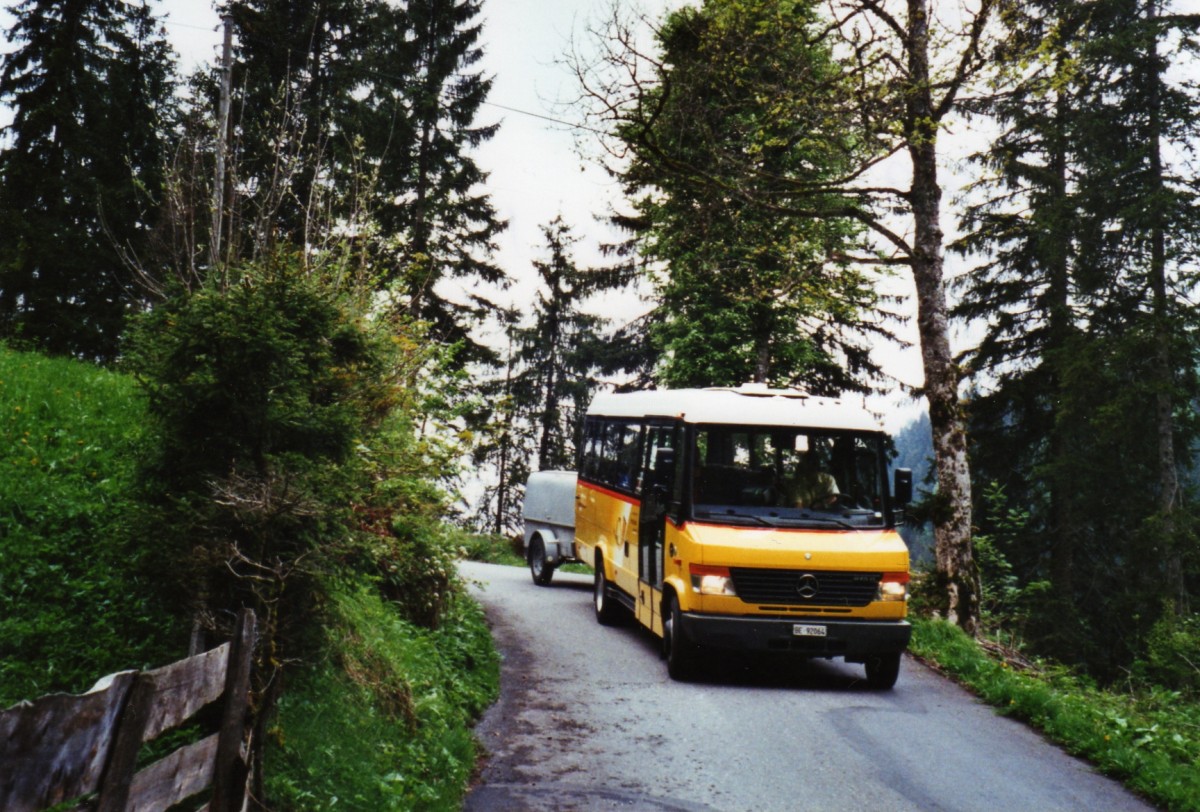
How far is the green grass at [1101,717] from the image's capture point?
736 centimetres

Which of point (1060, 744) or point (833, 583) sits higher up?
point (833, 583)

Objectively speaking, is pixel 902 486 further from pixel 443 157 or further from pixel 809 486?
pixel 443 157

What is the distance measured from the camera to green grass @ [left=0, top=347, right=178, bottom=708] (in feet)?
19.7

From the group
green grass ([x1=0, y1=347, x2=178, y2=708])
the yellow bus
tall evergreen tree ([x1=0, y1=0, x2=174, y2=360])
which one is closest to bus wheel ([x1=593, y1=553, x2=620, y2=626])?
the yellow bus

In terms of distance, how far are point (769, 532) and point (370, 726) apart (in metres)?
5.01

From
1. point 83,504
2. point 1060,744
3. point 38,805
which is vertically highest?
point 83,504

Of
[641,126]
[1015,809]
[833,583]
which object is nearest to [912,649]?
[833,583]

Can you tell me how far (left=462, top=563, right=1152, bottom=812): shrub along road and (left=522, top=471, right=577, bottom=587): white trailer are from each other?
665cm

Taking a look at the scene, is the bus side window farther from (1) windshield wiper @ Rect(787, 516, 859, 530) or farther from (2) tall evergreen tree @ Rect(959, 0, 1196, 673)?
(2) tall evergreen tree @ Rect(959, 0, 1196, 673)

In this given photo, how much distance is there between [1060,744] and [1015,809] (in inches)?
85.8

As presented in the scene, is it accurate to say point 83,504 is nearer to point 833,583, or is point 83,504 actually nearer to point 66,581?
point 66,581

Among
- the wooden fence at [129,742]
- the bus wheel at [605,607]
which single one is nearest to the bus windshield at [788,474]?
the bus wheel at [605,607]

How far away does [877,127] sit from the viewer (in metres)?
13.3

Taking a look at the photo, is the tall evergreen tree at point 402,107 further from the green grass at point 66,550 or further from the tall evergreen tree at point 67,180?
the green grass at point 66,550
